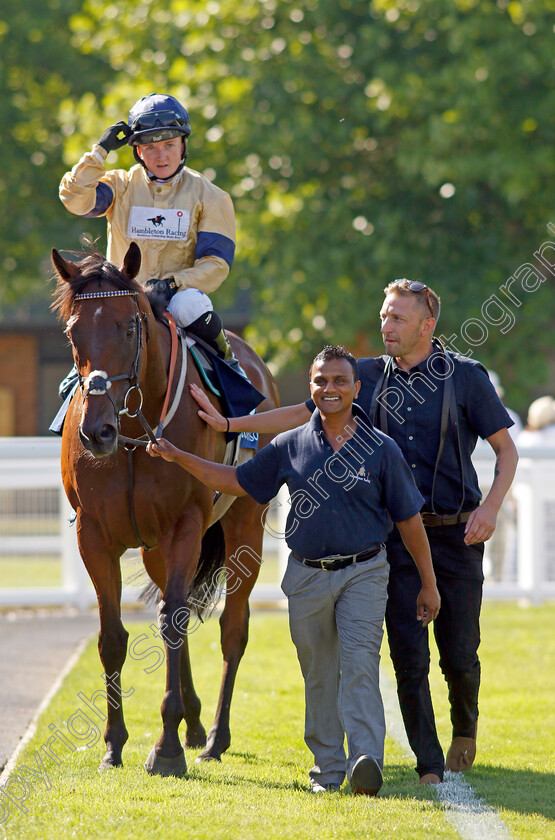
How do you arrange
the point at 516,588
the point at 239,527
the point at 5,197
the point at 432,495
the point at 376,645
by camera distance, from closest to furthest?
the point at 376,645
the point at 432,495
the point at 239,527
the point at 516,588
the point at 5,197

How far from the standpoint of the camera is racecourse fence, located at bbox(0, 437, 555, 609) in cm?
1160

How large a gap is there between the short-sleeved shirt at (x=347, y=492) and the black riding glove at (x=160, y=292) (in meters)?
1.19

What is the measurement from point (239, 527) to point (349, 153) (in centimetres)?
1228

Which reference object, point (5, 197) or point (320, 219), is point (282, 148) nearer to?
point (320, 219)

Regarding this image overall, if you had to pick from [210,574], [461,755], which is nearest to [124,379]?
[210,574]

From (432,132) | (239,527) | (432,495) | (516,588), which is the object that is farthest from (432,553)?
(432,132)

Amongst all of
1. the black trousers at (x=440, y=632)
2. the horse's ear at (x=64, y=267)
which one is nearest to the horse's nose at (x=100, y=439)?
the horse's ear at (x=64, y=267)

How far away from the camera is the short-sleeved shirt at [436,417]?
5578 millimetres

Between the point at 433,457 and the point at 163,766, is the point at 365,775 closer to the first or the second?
the point at 163,766

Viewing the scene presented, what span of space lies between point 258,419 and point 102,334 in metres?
1.02

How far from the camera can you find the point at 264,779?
5.46 meters

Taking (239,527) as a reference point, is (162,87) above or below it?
above

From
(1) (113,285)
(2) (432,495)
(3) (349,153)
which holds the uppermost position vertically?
(3) (349,153)

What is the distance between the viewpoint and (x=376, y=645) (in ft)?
16.6
